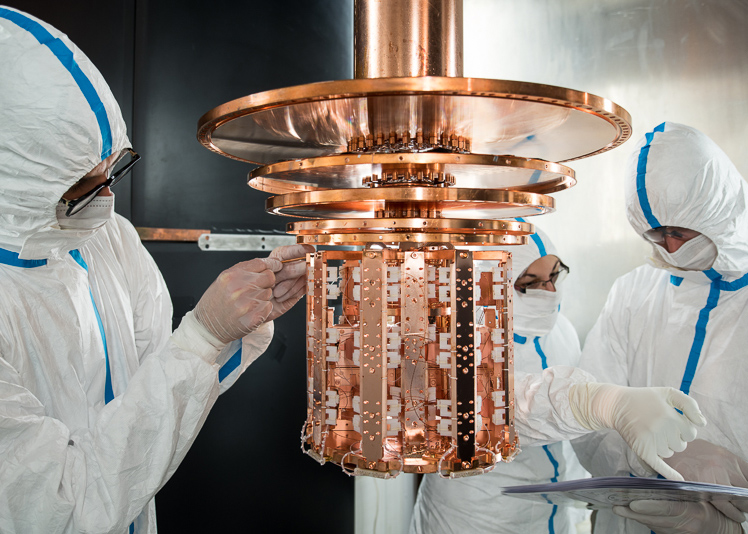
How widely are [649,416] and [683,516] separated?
42 centimetres

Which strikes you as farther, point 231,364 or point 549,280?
point 549,280

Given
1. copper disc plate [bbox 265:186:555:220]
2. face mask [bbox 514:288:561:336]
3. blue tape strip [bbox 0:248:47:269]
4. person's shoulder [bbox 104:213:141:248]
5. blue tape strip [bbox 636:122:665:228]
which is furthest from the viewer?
face mask [bbox 514:288:561:336]

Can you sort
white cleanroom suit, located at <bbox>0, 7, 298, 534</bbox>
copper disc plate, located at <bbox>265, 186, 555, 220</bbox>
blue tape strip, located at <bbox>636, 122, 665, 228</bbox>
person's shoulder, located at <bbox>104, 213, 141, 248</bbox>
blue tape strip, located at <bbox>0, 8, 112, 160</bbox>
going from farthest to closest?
blue tape strip, located at <bbox>636, 122, 665, 228</bbox> < person's shoulder, located at <bbox>104, 213, 141, 248</bbox> < blue tape strip, located at <bbox>0, 8, 112, 160</bbox> < white cleanroom suit, located at <bbox>0, 7, 298, 534</bbox> < copper disc plate, located at <bbox>265, 186, 555, 220</bbox>

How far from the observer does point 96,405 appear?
1.29 m

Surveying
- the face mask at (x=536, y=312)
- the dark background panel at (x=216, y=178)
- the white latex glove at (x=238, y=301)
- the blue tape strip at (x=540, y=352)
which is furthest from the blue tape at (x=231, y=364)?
the blue tape strip at (x=540, y=352)

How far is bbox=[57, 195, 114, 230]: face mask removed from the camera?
1210 mm

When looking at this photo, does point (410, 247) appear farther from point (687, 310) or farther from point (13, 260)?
point (687, 310)

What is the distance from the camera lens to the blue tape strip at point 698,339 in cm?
166

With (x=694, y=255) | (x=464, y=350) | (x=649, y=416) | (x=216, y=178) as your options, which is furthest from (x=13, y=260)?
(x=694, y=255)

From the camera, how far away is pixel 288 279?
1.22m

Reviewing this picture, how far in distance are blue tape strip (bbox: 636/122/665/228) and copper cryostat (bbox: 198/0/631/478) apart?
2.93ft

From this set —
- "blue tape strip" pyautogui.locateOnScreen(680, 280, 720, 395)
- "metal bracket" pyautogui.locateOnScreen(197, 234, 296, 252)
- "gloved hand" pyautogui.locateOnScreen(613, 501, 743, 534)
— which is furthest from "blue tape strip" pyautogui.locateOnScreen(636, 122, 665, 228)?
"metal bracket" pyautogui.locateOnScreen(197, 234, 296, 252)

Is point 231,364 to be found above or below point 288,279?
below

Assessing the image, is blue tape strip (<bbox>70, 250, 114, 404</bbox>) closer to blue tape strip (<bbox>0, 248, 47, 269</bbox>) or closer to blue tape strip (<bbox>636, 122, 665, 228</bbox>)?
blue tape strip (<bbox>0, 248, 47, 269</bbox>)
